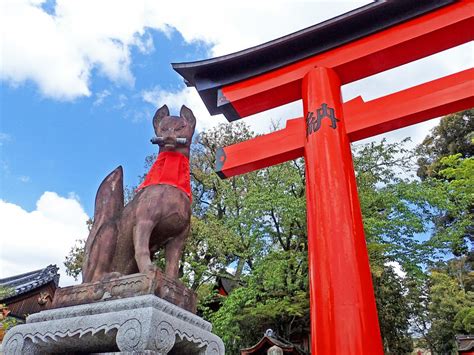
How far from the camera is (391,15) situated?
4.30 meters

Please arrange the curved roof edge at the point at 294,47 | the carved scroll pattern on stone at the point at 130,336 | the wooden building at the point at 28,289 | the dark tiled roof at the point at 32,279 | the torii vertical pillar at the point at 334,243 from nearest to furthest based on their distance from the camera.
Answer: the carved scroll pattern on stone at the point at 130,336 < the torii vertical pillar at the point at 334,243 < the curved roof edge at the point at 294,47 < the wooden building at the point at 28,289 < the dark tiled roof at the point at 32,279

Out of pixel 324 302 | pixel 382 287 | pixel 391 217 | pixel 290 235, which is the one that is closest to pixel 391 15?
pixel 324 302

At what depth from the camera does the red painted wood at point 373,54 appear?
4086 mm

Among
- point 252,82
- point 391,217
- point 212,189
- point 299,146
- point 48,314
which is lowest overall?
point 48,314

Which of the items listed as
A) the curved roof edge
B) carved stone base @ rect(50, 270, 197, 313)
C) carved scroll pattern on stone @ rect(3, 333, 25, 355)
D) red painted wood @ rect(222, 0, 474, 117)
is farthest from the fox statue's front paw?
the curved roof edge

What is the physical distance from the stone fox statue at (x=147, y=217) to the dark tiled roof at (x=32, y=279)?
668 inches

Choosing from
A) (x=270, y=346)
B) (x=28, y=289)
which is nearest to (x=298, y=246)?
(x=270, y=346)

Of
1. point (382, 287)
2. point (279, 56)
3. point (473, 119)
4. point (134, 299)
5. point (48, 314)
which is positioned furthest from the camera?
point (473, 119)

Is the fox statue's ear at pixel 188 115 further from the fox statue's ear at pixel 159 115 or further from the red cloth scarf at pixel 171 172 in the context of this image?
the red cloth scarf at pixel 171 172

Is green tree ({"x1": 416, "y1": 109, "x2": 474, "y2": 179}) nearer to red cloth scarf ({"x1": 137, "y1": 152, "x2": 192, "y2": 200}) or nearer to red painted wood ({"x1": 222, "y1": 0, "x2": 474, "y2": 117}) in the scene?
red painted wood ({"x1": 222, "y1": 0, "x2": 474, "y2": 117})

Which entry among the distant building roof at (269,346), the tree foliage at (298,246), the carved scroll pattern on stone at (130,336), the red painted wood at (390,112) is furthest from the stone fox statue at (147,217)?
the distant building roof at (269,346)

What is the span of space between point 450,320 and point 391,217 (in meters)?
6.03

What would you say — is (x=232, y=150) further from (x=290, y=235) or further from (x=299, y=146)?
(x=290, y=235)

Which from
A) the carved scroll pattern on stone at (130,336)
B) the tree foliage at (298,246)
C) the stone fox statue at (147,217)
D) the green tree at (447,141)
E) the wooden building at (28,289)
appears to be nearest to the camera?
the carved scroll pattern on stone at (130,336)
